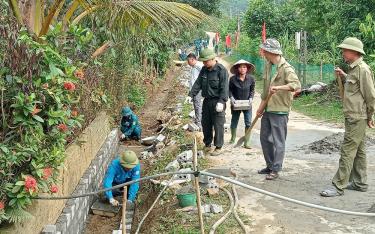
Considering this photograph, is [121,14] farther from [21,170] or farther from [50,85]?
[21,170]

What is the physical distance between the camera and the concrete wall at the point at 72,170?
4434mm

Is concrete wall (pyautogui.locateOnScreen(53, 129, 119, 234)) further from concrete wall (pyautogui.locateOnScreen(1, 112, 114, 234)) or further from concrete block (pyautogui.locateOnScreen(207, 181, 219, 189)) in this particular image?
concrete block (pyautogui.locateOnScreen(207, 181, 219, 189))

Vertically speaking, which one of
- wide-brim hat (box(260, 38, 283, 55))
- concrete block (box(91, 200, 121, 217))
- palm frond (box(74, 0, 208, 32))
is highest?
palm frond (box(74, 0, 208, 32))

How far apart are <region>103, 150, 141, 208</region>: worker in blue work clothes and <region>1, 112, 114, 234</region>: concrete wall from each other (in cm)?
40

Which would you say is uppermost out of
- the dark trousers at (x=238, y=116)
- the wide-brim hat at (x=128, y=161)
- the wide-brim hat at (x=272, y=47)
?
the wide-brim hat at (x=272, y=47)

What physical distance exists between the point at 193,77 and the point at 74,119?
204 inches

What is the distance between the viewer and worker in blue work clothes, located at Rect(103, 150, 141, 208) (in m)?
6.57

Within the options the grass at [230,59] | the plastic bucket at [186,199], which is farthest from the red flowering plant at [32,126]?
the grass at [230,59]

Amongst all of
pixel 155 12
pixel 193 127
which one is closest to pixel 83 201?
pixel 155 12

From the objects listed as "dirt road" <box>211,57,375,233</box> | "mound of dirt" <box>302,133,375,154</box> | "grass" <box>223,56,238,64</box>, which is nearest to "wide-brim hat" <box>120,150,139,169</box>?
"dirt road" <box>211,57,375,233</box>

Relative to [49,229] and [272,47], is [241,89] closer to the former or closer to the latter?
[272,47]

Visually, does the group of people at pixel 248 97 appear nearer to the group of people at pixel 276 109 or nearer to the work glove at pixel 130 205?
the group of people at pixel 276 109

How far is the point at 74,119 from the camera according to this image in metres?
5.04

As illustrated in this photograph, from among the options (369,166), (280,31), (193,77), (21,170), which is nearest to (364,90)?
(369,166)
